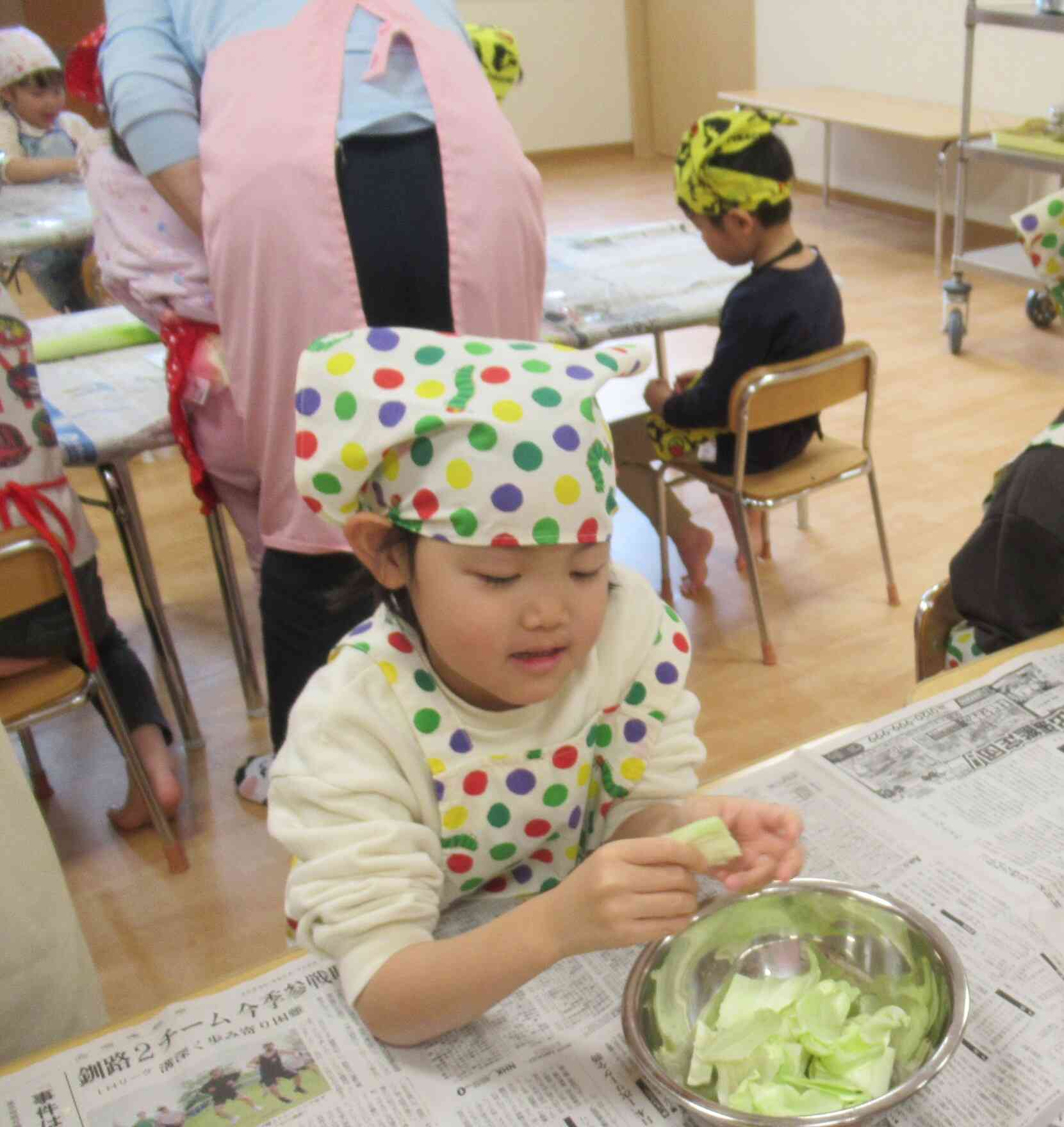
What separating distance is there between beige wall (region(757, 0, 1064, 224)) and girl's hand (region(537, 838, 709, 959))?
4.46m

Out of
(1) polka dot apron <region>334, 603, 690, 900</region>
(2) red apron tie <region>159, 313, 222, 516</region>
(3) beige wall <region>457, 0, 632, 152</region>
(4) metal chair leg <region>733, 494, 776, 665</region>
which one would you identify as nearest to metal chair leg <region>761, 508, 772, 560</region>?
(4) metal chair leg <region>733, 494, 776, 665</region>

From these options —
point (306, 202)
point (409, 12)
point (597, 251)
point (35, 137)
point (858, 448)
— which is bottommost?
point (858, 448)

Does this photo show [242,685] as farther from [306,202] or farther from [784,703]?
[306,202]

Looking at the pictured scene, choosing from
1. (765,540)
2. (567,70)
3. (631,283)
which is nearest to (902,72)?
(567,70)

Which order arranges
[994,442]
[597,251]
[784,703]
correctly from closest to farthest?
[784,703] < [597,251] < [994,442]

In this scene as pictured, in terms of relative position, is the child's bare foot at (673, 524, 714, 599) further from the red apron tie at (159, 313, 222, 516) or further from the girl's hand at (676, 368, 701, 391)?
the red apron tie at (159, 313, 222, 516)

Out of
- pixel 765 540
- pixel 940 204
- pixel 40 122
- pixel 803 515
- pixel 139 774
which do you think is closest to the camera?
pixel 139 774

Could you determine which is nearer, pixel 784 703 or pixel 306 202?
pixel 306 202

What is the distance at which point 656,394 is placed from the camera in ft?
8.41

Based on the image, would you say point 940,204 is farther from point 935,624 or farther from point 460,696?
point 460,696

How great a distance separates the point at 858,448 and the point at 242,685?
136 centimetres

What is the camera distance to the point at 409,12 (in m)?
1.38

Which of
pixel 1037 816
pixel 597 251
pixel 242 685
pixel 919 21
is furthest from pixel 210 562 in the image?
pixel 919 21

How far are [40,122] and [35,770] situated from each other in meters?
2.37
